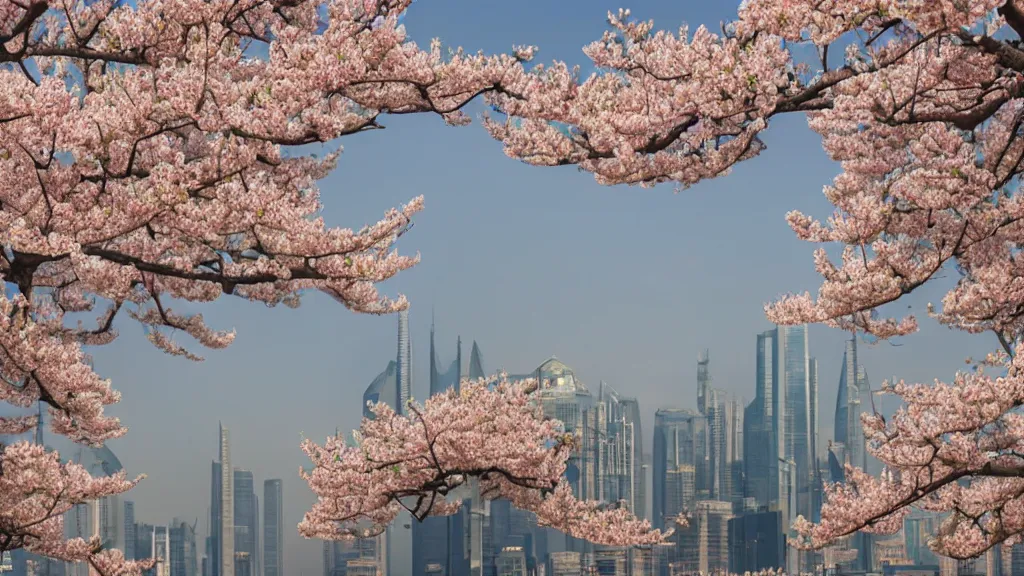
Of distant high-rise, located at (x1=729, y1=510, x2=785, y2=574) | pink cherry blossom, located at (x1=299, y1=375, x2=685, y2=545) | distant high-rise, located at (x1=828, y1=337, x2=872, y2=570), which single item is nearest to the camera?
pink cherry blossom, located at (x1=299, y1=375, x2=685, y2=545)

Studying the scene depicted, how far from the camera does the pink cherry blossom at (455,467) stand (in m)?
11.1

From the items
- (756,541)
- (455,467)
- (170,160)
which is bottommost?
(756,541)

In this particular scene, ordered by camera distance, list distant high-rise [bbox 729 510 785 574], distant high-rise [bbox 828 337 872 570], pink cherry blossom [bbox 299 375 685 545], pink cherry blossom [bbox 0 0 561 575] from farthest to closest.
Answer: distant high-rise [bbox 729 510 785 574]
distant high-rise [bbox 828 337 872 570]
pink cherry blossom [bbox 299 375 685 545]
pink cherry blossom [bbox 0 0 561 575]

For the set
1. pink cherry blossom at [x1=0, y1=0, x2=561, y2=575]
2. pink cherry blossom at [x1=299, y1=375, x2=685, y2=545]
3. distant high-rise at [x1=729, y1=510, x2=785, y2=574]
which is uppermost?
pink cherry blossom at [x1=0, y1=0, x2=561, y2=575]

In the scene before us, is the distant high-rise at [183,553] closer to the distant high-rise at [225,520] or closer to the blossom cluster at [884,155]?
the distant high-rise at [225,520]

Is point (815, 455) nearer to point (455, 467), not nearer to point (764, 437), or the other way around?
point (764, 437)

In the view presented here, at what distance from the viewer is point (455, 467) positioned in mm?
11641

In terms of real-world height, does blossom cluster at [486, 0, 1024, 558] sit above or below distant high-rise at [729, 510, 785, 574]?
above

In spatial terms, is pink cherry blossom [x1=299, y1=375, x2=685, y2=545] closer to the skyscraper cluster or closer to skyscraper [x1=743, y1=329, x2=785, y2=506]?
the skyscraper cluster

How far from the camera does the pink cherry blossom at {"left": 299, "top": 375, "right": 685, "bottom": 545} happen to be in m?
11.1

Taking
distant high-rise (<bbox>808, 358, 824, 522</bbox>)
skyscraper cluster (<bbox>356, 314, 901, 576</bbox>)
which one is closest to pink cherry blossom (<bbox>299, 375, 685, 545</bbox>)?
skyscraper cluster (<bbox>356, 314, 901, 576</bbox>)

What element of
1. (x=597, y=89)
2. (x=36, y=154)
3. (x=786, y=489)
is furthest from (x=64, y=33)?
(x=786, y=489)

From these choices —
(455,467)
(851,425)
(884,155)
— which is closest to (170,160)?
(455,467)

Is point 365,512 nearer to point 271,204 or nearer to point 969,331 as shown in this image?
point 271,204
